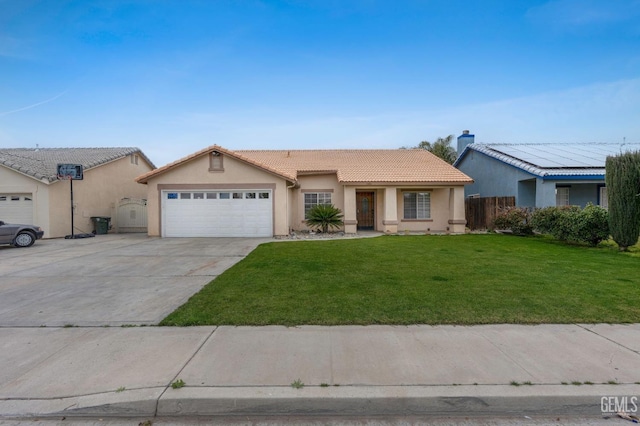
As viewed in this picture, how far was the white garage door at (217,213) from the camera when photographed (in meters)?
16.5

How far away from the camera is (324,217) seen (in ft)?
56.4

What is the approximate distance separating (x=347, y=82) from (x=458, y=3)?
6874 millimetres

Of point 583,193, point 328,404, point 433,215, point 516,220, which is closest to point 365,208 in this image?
point 433,215

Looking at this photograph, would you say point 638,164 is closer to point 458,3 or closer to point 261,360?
point 458,3

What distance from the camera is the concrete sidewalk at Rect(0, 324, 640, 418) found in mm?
2969

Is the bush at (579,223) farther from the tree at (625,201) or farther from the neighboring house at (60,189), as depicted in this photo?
the neighboring house at (60,189)

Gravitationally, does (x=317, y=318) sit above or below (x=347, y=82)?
below

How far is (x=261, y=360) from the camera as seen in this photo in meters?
3.63

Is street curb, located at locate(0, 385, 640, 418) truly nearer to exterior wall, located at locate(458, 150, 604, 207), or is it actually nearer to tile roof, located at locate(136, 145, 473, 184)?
tile roof, located at locate(136, 145, 473, 184)

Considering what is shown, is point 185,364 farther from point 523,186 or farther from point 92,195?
point 92,195

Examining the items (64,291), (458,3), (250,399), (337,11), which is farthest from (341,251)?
(458,3)

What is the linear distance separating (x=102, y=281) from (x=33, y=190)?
544 inches

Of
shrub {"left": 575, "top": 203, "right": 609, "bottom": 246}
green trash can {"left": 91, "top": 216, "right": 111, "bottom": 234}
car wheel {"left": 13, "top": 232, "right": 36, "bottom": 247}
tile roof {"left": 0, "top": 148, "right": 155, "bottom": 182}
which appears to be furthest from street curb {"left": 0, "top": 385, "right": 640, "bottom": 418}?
green trash can {"left": 91, "top": 216, "right": 111, "bottom": 234}

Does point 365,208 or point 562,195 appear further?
point 365,208
